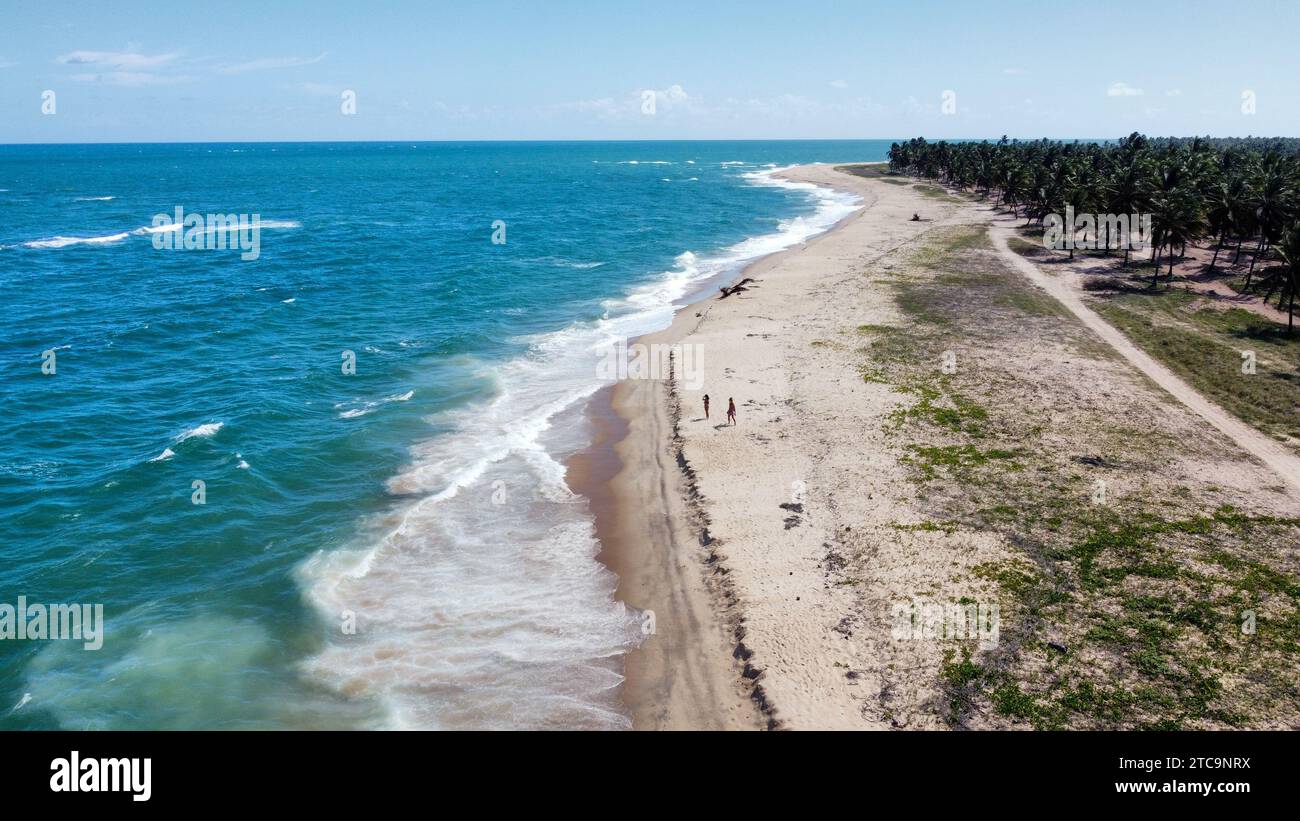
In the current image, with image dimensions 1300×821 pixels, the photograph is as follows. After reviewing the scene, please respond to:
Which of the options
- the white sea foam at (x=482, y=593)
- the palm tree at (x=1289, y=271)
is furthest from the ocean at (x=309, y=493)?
the palm tree at (x=1289, y=271)

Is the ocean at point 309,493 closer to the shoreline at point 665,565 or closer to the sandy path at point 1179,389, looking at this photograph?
the shoreline at point 665,565

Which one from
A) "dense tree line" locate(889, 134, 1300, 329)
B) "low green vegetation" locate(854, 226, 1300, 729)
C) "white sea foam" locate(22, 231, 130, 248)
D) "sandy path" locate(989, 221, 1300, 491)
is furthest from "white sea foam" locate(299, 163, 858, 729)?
"white sea foam" locate(22, 231, 130, 248)

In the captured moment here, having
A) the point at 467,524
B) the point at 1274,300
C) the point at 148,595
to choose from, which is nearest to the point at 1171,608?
the point at 467,524

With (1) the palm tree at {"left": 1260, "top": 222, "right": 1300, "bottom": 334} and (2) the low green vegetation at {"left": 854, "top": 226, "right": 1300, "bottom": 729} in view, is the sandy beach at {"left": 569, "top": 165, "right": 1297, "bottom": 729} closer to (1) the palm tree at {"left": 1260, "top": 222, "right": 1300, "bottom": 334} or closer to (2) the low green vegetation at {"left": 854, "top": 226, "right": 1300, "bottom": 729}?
(2) the low green vegetation at {"left": 854, "top": 226, "right": 1300, "bottom": 729}
